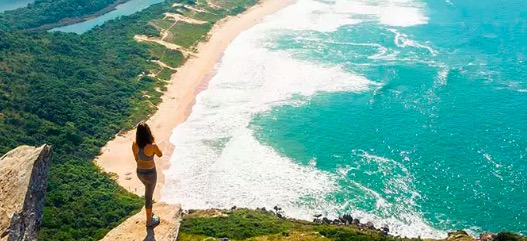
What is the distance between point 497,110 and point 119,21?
89242mm

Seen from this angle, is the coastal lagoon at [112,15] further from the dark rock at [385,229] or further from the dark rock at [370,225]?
the dark rock at [385,229]

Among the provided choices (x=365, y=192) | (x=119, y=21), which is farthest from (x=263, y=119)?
(x=119, y=21)

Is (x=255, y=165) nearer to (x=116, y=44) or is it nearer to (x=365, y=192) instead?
(x=365, y=192)

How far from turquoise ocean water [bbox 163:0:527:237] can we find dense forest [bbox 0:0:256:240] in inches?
363

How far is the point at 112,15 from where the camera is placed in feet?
483

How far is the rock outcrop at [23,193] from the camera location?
51.6ft

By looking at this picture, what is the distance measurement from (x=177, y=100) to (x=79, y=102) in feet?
51.7

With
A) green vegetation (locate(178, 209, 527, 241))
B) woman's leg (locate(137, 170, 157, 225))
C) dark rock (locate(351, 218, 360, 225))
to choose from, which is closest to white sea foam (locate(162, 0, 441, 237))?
dark rock (locate(351, 218, 360, 225))

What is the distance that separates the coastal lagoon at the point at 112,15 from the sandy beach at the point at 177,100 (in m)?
32.2

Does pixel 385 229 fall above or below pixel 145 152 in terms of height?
below

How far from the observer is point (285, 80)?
311ft

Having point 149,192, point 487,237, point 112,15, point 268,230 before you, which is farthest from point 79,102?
point 149,192

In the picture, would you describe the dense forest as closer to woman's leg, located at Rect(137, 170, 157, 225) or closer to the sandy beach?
the sandy beach

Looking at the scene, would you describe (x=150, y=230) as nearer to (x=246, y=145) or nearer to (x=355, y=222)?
(x=355, y=222)
